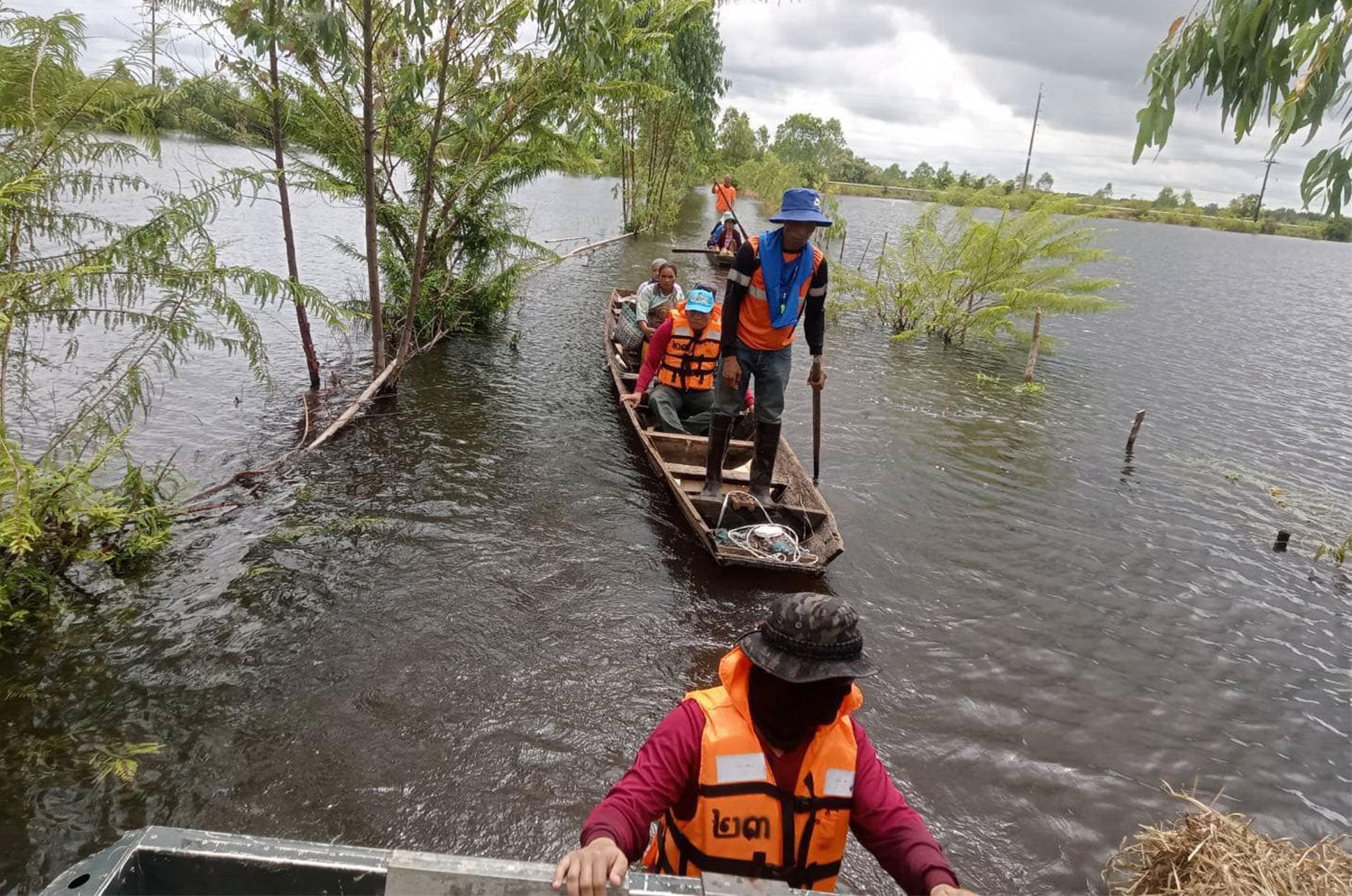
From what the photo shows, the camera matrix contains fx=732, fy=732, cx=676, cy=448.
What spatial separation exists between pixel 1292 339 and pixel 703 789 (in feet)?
81.7

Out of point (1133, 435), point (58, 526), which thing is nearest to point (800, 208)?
point (58, 526)

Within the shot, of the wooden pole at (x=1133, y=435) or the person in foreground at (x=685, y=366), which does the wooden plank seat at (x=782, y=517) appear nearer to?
the person in foreground at (x=685, y=366)

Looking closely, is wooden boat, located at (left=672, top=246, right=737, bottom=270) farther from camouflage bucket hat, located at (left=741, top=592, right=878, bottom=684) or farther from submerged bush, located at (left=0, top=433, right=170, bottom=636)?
camouflage bucket hat, located at (left=741, top=592, right=878, bottom=684)

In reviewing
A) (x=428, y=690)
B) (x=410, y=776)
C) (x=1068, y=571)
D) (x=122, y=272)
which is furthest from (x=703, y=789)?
(x=1068, y=571)

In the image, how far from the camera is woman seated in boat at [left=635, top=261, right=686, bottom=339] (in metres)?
9.79

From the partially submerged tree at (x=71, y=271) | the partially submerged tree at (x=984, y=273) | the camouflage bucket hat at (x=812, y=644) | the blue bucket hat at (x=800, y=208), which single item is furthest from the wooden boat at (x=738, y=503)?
the partially submerged tree at (x=984, y=273)

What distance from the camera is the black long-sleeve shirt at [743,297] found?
18.2ft

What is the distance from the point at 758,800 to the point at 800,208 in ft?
13.8

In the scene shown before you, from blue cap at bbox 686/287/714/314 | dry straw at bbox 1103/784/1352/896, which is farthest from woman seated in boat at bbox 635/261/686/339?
dry straw at bbox 1103/784/1352/896

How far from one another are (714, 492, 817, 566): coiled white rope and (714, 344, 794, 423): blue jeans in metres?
0.97

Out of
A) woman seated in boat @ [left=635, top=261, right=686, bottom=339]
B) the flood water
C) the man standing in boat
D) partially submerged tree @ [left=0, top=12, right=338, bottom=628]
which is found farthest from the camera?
woman seated in boat @ [left=635, top=261, right=686, bottom=339]

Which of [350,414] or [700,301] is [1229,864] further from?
[350,414]

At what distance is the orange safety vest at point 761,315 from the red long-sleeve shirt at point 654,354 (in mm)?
1901

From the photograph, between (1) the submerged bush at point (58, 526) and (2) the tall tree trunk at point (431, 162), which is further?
(2) the tall tree trunk at point (431, 162)
